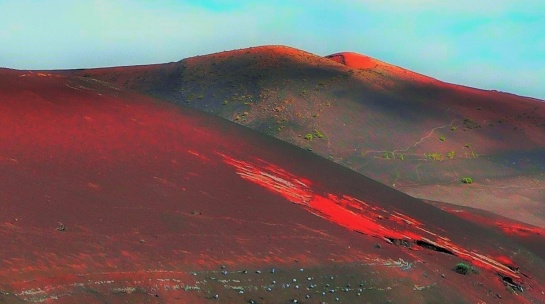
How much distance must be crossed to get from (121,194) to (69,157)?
1.74 meters

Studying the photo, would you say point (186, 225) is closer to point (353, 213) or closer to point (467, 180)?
point (353, 213)

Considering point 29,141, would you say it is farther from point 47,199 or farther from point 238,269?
point 238,269

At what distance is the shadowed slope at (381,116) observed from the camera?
3841 centimetres

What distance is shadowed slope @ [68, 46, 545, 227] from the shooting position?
38.4 meters

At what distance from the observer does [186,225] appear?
36.2 feet

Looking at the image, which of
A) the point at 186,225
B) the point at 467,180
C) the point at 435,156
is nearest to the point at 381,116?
the point at 435,156

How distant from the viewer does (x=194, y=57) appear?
58406 mm

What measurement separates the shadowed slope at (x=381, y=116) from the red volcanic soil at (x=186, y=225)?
18904 millimetres

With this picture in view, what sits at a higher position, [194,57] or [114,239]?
[194,57]

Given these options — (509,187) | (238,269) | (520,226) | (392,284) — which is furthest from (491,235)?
(509,187)

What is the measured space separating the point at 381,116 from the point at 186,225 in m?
37.8

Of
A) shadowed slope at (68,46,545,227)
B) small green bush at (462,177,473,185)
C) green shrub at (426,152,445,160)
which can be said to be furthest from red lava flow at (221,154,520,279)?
green shrub at (426,152,445,160)

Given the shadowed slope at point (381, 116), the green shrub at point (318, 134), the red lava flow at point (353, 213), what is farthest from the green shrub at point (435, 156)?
the red lava flow at point (353, 213)

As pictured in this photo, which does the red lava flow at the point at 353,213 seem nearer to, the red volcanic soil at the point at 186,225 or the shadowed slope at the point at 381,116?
the red volcanic soil at the point at 186,225
